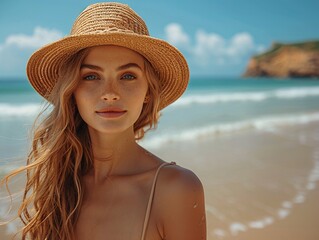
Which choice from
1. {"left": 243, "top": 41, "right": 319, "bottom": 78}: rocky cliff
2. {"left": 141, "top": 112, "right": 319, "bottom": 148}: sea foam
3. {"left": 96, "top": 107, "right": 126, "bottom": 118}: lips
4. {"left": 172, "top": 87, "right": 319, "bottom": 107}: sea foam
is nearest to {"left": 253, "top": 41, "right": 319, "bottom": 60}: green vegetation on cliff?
{"left": 243, "top": 41, "right": 319, "bottom": 78}: rocky cliff

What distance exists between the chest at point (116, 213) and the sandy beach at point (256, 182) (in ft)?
7.46

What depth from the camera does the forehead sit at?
199cm

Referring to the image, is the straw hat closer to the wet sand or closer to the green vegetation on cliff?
the wet sand

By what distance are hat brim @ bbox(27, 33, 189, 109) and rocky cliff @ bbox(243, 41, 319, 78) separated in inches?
3106

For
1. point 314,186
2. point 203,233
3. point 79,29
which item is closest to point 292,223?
point 314,186

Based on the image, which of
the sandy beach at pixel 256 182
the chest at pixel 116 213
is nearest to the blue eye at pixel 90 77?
the chest at pixel 116 213

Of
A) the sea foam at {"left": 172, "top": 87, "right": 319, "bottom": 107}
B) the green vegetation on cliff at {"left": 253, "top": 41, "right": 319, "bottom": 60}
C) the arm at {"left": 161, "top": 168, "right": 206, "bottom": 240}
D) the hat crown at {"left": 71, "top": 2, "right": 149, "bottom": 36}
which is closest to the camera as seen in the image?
the arm at {"left": 161, "top": 168, "right": 206, "bottom": 240}

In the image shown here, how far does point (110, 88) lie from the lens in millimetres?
1955

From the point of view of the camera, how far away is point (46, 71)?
2.33 metres

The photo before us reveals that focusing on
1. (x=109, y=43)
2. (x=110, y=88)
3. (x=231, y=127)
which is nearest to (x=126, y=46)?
(x=109, y=43)

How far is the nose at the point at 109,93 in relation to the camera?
1.94 meters

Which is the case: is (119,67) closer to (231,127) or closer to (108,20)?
(108,20)

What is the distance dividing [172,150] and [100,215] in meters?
5.95

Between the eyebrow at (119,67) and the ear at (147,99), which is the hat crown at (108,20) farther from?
the ear at (147,99)
